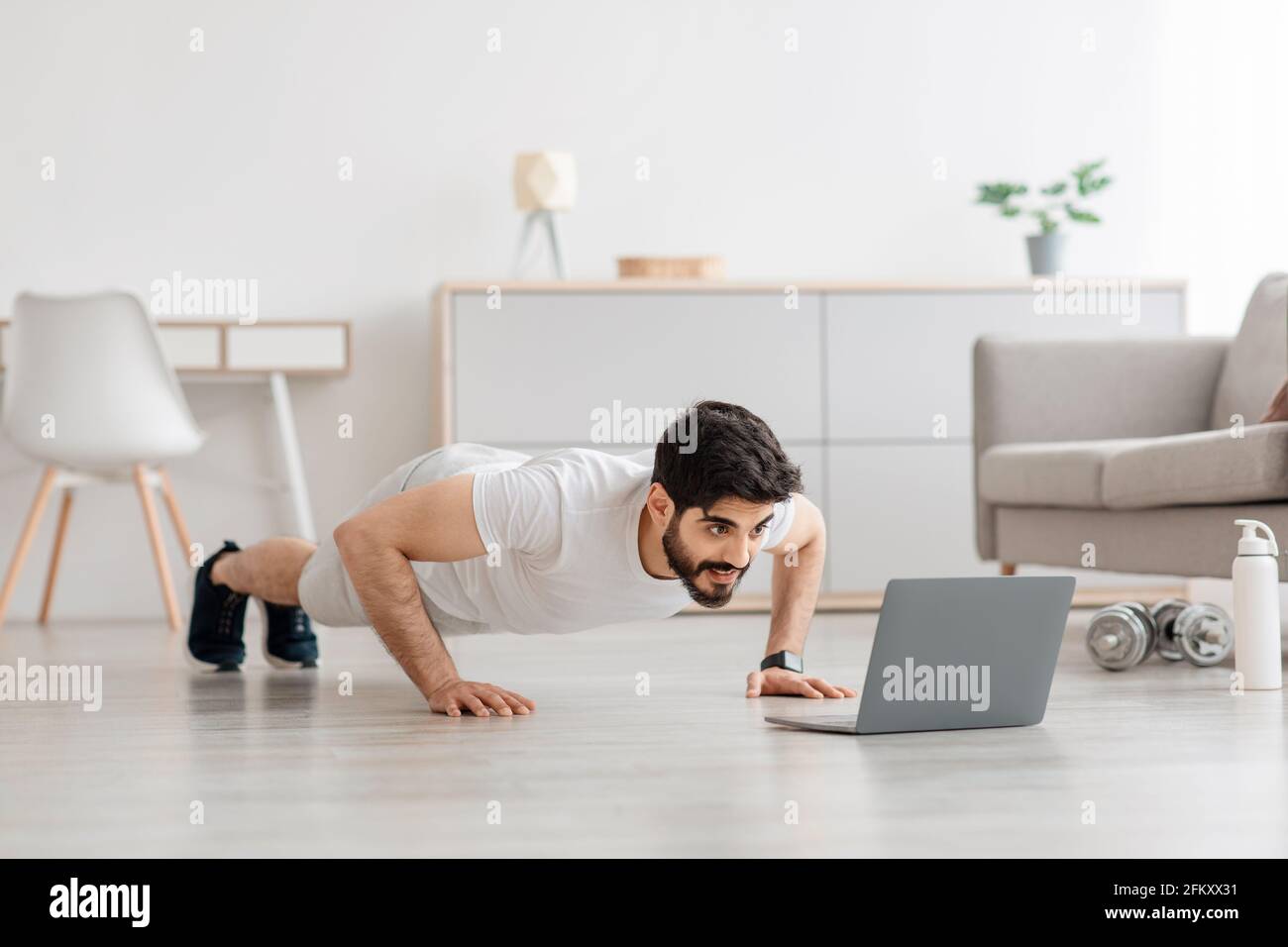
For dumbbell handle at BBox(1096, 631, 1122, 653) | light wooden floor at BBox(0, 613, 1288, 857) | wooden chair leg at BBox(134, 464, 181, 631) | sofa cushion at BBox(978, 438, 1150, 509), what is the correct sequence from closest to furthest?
light wooden floor at BBox(0, 613, 1288, 857) < dumbbell handle at BBox(1096, 631, 1122, 653) < sofa cushion at BBox(978, 438, 1150, 509) < wooden chair leg at BBox(134, 464, 181, 631)

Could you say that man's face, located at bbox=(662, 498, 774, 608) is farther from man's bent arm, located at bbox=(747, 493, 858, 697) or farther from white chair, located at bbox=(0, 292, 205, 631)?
white chair, located at bbox=(0, 292, 205, 631)

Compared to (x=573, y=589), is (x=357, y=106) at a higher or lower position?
higher

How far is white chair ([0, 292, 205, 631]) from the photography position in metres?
3.99

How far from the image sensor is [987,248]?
5059 mm

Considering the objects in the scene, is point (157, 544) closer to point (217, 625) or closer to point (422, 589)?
point (217, 625)

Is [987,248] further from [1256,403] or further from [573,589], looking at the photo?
[573,589]

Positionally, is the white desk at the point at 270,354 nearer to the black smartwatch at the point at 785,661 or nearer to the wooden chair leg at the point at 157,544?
the wooden chair leg at the point at 157,544

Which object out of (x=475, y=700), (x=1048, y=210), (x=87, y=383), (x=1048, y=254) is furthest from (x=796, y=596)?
(x=1048, y=210)

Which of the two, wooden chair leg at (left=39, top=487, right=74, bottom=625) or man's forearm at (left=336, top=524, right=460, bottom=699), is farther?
wooden chair leg at (left=39, top=487, right=74, bottom=625)

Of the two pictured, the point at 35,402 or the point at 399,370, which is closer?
the point at 35,402

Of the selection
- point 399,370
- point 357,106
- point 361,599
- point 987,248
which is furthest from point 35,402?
point 987,248

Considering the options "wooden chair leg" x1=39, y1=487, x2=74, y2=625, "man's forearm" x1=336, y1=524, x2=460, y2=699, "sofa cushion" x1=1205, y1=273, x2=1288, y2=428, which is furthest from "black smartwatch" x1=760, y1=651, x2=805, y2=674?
"wooden chair leg" x1=39, y1=487, x2=74, y2=625

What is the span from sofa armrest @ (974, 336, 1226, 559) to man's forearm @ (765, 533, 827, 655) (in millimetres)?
1623

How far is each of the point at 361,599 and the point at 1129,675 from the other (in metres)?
1.41
